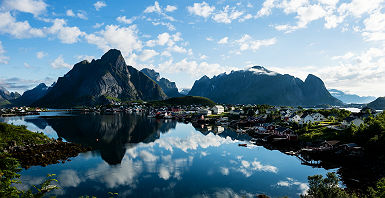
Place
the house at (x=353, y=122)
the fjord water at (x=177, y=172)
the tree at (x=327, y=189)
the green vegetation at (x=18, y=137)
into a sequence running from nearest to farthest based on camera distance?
the tree at (x=327, y=189) < the fjord water at (x=177, y=172) < the green vegetation at (x=18, y=137) < the house at (x=353, y=122)

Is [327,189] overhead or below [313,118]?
below

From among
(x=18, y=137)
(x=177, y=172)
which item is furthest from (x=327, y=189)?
(x=18, y=137)

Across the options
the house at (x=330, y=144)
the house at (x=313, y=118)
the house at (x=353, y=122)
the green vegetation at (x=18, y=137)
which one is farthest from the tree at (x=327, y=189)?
the house at (x=313, y=118)

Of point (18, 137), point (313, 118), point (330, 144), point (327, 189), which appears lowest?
point (330, 144)

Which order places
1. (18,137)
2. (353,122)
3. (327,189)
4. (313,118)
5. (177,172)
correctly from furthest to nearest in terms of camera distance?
1. (313,118)
2. (353,122)
3. (18,137)
4. (177,172)
5. (327,189)

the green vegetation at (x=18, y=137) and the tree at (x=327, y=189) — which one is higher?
the green vegetation at (x=18, y=137)

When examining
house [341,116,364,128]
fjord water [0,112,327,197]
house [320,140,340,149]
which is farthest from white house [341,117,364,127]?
fjord water [0,112,327,197]

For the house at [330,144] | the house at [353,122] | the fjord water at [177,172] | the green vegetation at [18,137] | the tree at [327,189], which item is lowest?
the fjord water at [177,172]

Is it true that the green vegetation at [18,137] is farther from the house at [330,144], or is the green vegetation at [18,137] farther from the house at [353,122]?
the house at [353,122]

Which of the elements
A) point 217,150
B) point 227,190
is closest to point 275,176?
point 227,190

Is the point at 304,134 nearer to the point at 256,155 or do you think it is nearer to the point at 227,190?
the point at 256,155

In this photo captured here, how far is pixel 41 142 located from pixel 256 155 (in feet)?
182

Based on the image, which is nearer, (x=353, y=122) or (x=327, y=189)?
(x=327, y=189)

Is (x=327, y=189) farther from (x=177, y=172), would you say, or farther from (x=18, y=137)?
(x=18, y=137)
